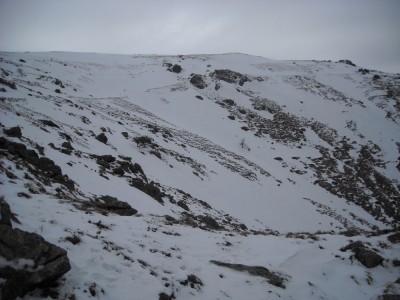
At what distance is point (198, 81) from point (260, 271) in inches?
1974

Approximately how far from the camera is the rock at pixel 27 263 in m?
5.52

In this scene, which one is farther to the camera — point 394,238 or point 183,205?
point 183,205

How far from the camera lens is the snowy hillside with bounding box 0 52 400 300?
29.1 ft

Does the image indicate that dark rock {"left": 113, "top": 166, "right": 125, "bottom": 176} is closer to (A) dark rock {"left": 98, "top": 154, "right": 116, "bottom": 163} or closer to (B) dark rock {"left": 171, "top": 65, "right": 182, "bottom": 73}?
(A) dark rock {"left": 98, "top": 154, "right": 116, "bottom": 163}

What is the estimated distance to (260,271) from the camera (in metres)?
9.72

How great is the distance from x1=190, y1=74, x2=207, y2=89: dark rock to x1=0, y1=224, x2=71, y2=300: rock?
51.2 meters

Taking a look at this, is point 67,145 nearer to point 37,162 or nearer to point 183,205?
point 37,162

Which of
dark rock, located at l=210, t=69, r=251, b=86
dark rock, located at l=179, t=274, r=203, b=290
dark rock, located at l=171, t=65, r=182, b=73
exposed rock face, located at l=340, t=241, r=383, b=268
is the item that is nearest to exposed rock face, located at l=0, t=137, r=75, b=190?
dark rock, located at l=179, t=274, r=203, b=290

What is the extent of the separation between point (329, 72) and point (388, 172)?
4023 centimetres

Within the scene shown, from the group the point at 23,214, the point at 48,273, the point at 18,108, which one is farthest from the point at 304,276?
the point at 18,108

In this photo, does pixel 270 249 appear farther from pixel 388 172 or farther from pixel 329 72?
pixel 329 72

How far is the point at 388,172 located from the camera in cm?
3775

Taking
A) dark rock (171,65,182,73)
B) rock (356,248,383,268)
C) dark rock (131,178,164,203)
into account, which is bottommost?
dark rock (131,178,164,203)

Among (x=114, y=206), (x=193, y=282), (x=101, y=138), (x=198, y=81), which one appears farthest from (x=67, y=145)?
(x=198, y=81)
